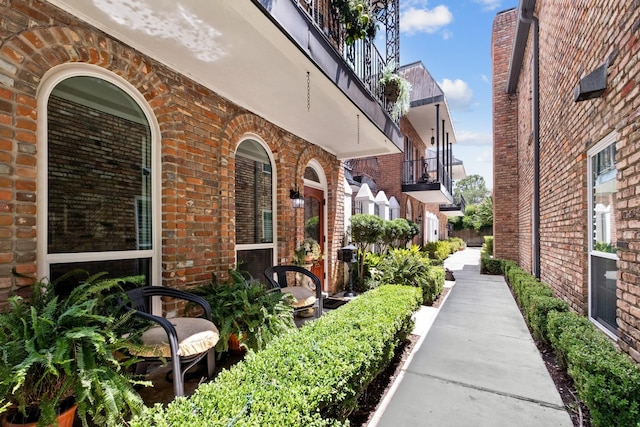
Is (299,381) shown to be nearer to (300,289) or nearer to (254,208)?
(300,289)

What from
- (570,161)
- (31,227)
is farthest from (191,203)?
(570,161)

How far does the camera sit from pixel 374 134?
5020mm

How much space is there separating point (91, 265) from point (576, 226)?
4.91 metres

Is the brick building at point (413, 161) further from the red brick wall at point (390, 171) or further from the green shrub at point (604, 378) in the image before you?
the green shrub at point (604, 378)

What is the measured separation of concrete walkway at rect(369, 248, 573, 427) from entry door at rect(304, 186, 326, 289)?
2.10 meters

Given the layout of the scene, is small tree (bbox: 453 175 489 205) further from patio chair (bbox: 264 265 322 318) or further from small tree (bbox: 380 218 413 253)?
patio chair (bbox: 264 265 322 318)

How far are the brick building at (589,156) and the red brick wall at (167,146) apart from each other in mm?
3678

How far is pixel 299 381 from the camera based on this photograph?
1688mm

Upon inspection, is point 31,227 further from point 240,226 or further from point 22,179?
point 240,226

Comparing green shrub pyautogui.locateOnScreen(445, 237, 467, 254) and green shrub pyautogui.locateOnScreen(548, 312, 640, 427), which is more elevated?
green shrub pyautogui.locateOnScreen(548, 312, 640, 427)

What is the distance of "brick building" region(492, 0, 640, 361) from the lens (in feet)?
6.98

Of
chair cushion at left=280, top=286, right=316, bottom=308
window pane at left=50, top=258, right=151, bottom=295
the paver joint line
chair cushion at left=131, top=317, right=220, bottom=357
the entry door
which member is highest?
the entry door

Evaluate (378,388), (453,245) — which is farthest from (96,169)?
(453,245)

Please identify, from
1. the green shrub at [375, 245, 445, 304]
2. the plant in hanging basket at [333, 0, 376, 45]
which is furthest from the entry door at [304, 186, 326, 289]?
the plant in hanging basket at [333, 0, 376, 45]
